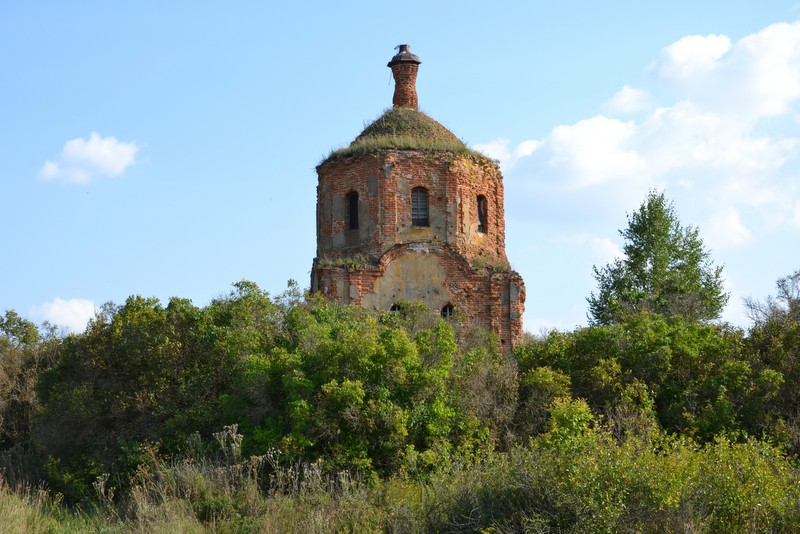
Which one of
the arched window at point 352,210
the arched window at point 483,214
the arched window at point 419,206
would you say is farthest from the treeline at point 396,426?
the arched window at point 483,214

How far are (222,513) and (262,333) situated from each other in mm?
4836

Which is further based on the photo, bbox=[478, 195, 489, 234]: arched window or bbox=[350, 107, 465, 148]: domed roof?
bbox=[478, 195, 489, 234]: arched window

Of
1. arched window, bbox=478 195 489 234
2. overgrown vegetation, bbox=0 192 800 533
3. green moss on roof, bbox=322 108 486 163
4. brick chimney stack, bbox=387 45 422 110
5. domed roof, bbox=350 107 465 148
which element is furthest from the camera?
brick chimney stack, bbox=387 45 422 110

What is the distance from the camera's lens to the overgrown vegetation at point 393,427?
13.0 m

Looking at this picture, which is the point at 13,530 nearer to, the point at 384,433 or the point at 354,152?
the point at 384,433

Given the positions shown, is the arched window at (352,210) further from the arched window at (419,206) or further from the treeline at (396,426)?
the treeline at (396,426)

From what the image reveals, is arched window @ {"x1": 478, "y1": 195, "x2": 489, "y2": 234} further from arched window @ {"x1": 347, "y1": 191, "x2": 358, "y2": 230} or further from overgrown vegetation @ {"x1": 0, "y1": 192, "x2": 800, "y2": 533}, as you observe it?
overgrown vegetation @ {"x1": 0, "y1": 192, "x2": 800, "y2": 533}

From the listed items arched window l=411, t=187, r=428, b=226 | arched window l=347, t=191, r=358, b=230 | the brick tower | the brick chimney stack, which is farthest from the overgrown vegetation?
the brick chimney stack

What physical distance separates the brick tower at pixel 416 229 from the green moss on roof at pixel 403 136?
39mm

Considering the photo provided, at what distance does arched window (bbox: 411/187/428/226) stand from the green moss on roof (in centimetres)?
108

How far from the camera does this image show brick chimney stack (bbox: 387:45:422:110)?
1140 inches

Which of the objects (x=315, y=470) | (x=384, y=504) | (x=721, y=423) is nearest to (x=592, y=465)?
(x=384, y=504)

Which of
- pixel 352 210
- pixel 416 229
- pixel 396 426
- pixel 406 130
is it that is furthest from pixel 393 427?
pixel 406 130

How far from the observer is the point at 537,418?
1819 cm
